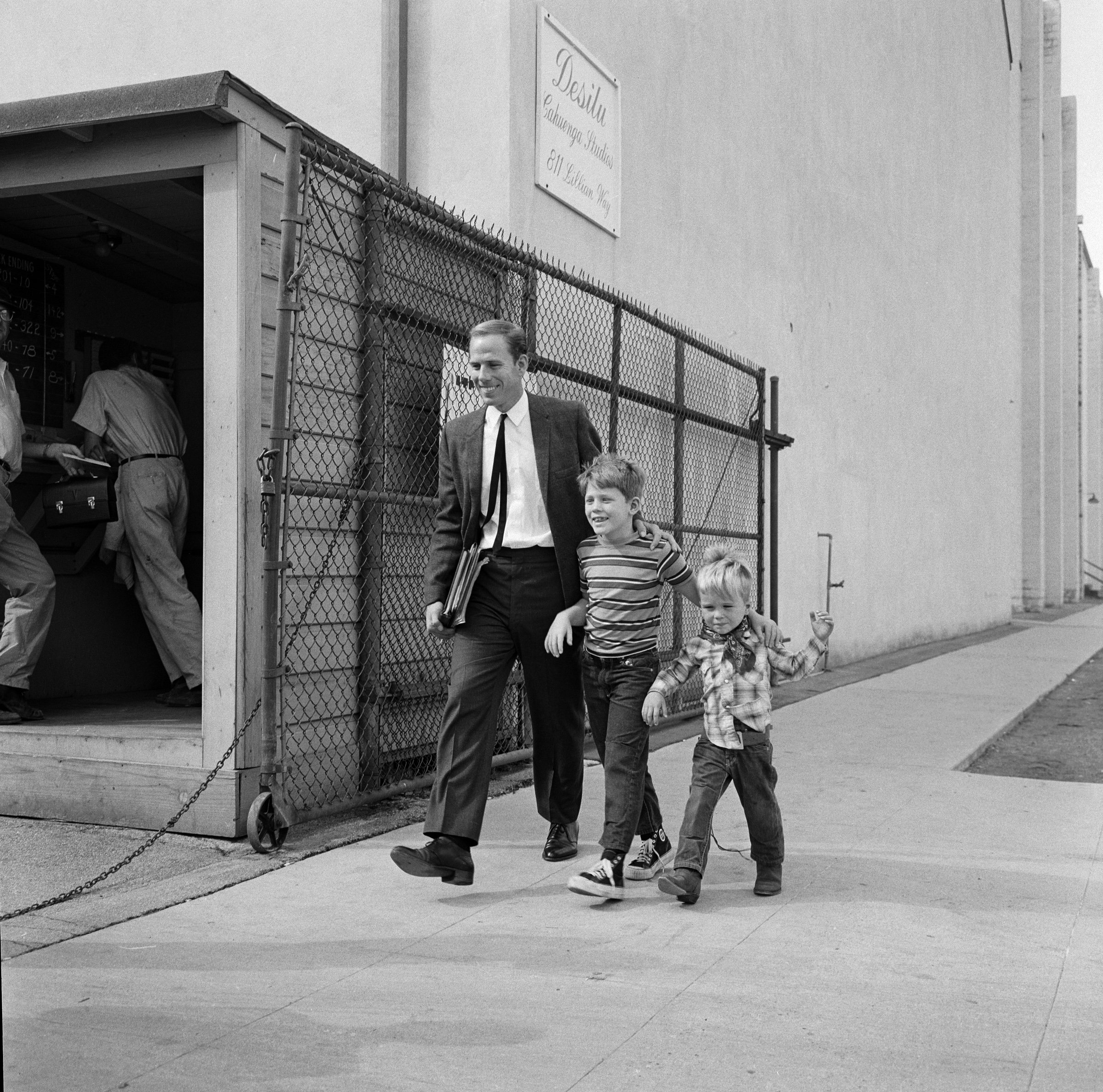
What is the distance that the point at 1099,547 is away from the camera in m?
50.9

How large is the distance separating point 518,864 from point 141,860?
1353 mm

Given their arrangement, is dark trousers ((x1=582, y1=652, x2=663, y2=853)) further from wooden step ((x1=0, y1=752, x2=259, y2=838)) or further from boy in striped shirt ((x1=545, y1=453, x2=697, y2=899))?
wooden step ((x1=0, y1=752, x2=259, y2=838))

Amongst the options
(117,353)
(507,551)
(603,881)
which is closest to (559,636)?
(507,551)

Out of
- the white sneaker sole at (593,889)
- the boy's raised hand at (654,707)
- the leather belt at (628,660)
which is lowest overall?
the white sneaker sole at (593,889)

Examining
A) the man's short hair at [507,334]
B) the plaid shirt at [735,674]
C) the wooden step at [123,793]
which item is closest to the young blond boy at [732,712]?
the plaid shirt at [735,674]

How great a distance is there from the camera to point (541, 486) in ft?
14.6

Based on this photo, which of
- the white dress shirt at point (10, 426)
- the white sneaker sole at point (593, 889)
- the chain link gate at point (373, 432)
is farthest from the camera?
the white dress shirt at point (10, 426)

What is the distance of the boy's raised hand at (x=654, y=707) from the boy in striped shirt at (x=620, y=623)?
14 cm

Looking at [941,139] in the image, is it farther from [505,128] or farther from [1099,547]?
[1099,547]

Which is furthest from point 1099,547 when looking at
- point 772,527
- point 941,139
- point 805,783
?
point 805,783

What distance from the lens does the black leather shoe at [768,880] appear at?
4285 mm

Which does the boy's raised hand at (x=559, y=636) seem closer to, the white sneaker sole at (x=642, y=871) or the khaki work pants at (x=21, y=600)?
the white sneaker sole at (x=642, y=871)

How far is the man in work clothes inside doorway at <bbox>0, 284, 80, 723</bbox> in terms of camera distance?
5.85m

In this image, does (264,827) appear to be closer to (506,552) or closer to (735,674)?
(506,552)
